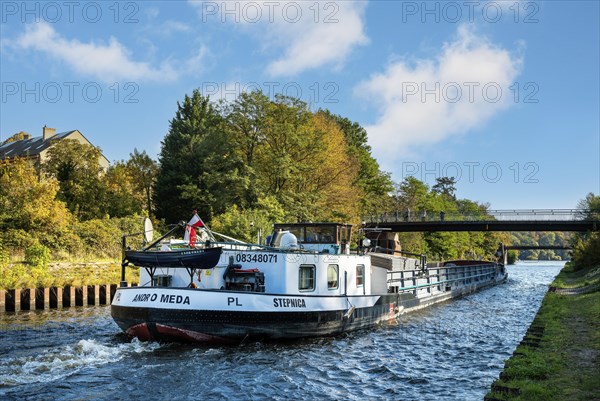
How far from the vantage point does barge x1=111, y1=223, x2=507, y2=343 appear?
1745 cm

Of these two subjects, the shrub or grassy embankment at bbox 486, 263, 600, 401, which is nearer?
grassy embankment at bbox 486, 263, 600, 401

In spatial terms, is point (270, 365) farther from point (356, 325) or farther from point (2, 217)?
point (2, 217)

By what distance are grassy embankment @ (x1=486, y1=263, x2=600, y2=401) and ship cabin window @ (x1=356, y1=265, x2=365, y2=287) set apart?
23.3ft

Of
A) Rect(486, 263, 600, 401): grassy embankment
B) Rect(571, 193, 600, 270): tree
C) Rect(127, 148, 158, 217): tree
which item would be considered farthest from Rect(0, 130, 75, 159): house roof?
Rect(486, 263, 600, 401): grassy embankment

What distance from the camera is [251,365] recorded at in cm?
1552

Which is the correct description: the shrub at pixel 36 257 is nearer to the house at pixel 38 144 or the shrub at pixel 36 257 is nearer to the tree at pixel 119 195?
the tree at pixel 119 195

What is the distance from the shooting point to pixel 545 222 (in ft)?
218

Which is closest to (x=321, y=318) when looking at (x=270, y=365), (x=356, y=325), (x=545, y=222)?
(x=356, y=325)

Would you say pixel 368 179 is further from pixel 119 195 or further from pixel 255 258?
pixel 255 258

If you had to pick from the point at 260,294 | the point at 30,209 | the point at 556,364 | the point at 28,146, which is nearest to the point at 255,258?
the point at 260,294

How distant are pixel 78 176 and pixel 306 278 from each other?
1690 inches

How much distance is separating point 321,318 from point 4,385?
34.2 feet

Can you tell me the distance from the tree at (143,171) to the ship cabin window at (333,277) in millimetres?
55123

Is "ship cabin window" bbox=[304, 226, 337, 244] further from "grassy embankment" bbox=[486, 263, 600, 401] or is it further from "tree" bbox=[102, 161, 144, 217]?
"tree" bbox=[102, 161, 144, 217]
